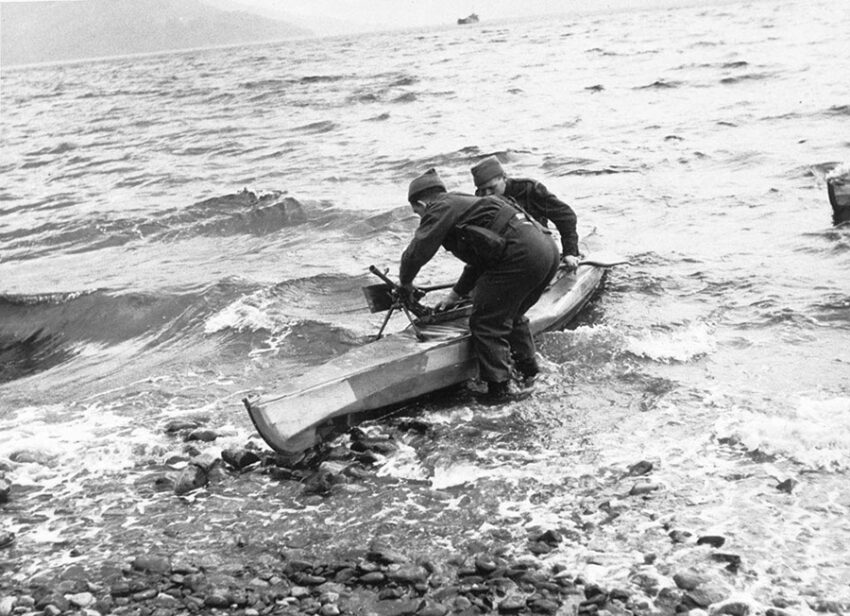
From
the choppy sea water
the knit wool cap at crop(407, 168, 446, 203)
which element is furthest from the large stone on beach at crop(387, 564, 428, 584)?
the knit wool cap at crop(407, 168, 446, 203)

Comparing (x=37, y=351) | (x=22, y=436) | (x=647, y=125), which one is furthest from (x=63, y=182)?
(x=22, y=436)

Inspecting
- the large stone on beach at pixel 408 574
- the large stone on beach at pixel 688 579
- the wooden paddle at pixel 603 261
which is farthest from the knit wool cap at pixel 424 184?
the large stone on beach at pixel 688 579

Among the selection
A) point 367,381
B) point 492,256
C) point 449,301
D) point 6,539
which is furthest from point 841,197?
point 6,539

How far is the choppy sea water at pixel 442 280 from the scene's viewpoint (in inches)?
238

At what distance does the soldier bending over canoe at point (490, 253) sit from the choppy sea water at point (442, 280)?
0.64 metres

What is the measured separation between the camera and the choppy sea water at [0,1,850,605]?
604 centimetres

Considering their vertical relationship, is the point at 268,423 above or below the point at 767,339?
above

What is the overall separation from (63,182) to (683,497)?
22519 mm

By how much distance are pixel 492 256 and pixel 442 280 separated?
4.61 m

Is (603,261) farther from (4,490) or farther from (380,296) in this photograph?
(4,490)

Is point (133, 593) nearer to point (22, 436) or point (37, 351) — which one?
point (22, 436)

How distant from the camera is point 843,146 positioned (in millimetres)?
17484

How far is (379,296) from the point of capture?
8641 mm

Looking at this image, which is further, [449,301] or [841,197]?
[841,197]
